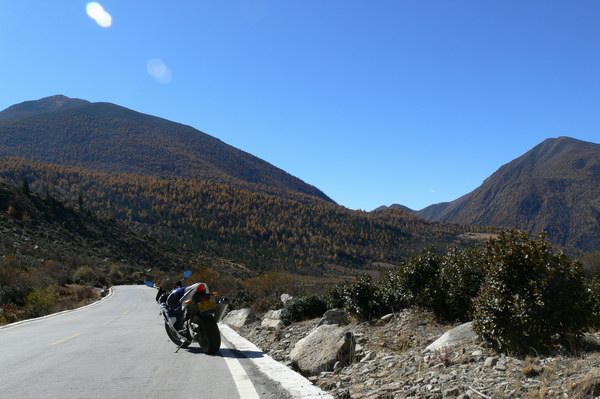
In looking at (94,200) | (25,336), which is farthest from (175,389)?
(94,200)

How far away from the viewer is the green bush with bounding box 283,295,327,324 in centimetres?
1428

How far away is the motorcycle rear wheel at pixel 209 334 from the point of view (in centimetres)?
957

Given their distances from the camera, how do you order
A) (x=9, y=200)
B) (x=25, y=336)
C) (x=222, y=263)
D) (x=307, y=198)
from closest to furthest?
(x=25, y=336)
(x=9, y=200)
(x=222, y=263)
(x=307, y=198)

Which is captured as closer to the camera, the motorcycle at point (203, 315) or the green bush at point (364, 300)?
the motorcycle at point (203, 315)

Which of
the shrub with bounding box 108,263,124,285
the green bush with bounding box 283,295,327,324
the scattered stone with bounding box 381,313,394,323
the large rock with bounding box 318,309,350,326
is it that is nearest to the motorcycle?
the large rock with bounding box 318,309,350,326

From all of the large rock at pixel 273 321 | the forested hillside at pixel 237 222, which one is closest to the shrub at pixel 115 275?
the forested hillside at pixel 237 222

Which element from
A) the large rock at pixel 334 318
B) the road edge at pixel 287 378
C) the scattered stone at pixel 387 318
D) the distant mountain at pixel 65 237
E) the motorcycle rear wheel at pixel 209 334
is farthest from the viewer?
the distant mountain at pixel 65 237

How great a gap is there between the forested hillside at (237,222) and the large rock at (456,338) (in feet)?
241

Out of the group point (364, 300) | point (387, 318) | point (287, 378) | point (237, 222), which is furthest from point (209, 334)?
point (237, 222)

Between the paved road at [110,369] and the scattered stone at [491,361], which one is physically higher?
Result: the scattered stone at [491,361]

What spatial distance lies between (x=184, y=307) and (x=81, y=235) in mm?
67222

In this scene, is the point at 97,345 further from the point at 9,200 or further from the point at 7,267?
the point at 9,200

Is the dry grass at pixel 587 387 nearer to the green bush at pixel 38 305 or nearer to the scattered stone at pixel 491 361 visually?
the scattered stone at pixel 491 361

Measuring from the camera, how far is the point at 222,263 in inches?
3044
